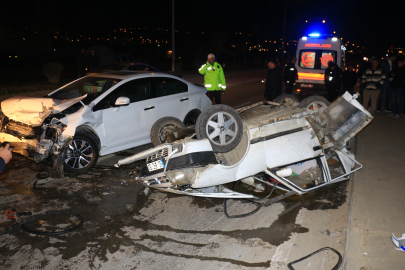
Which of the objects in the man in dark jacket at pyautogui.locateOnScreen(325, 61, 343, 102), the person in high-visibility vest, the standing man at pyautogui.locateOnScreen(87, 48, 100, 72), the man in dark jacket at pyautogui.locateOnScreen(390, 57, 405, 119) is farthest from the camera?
the standing man at pyautogui.locateOnScreen(87, 48, 100, 72)

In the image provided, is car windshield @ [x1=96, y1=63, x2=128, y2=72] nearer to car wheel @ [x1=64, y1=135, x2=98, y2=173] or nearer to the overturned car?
car wheel @ [x1=64, y1=135, x2=98, y2=173]

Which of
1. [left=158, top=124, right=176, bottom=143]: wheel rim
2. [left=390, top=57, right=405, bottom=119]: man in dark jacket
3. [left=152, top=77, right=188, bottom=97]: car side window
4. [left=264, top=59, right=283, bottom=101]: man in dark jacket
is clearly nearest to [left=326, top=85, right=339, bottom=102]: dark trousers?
[left=390, top=57, right=405, bottom=119]: man in dark jacket

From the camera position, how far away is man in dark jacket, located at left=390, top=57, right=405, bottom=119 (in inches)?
391

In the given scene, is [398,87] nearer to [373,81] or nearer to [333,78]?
[373,81]

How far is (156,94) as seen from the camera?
23.1 ft

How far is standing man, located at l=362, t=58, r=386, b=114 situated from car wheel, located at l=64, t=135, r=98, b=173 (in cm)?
848

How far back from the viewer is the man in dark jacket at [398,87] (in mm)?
9938

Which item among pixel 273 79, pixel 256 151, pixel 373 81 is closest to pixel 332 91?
pixel 373 81

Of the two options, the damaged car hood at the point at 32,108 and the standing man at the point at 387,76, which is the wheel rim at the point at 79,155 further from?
the standing man at the point at 387,76

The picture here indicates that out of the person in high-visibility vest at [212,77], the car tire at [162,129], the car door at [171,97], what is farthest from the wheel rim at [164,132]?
the person in high-visibility vest at [212,77]

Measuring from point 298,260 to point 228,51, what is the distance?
170 feet

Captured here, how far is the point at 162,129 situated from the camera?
20.2 feet

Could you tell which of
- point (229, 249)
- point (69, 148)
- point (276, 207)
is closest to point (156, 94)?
point (69, 148)

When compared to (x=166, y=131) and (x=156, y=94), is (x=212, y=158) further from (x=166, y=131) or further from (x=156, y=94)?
(x=156, y=94)
